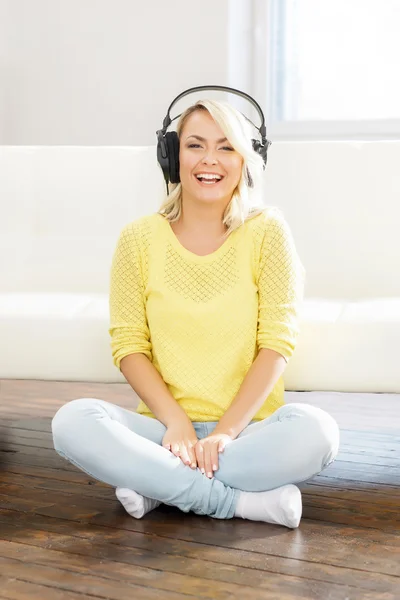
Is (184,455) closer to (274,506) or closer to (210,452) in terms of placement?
(210,452)

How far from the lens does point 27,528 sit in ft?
5.32

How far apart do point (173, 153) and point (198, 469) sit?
2.11ft

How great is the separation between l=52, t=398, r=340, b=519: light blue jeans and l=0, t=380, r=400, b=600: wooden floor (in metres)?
0.06

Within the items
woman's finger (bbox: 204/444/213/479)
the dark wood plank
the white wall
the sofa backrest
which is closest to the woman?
woman's finger (bbox: 204/444/213/479)

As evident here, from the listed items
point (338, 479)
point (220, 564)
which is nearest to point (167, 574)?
point (220, 564)

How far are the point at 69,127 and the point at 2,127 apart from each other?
1.08ft

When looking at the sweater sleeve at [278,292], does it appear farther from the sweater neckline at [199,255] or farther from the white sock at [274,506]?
the white sock at [274,506]

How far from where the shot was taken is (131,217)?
2.45 meters

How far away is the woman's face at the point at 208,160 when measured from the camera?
1.79m

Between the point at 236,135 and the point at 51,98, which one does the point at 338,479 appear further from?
the point at 51,98

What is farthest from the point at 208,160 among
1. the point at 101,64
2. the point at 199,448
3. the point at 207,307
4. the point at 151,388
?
the point at 101,64

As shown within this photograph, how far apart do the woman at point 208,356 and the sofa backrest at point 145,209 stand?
49cm

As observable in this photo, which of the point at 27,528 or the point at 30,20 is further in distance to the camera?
the point at 30,20

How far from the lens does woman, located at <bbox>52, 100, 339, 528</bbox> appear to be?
1.61 meters
